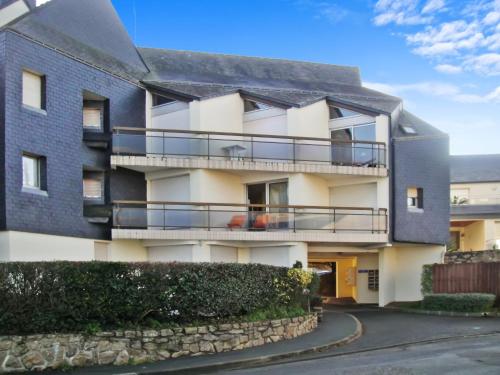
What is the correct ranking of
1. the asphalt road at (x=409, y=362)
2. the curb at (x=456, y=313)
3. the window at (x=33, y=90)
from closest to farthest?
the asphalt road at (x=409, y=362) → the window at (x=33, y=90) → the curb at (x=456, y=313)

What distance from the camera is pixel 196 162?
24766mm

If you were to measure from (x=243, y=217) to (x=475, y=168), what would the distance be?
31438 millimetres

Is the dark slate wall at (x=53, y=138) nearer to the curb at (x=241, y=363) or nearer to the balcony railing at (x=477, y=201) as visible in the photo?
the curb at (x=241, y=363)

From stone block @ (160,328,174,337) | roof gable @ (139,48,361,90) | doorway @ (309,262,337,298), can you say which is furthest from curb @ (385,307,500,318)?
stone block @ (160,328,174,337)

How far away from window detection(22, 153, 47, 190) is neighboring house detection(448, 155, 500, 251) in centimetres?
2848

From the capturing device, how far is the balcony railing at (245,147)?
2438 centimetres

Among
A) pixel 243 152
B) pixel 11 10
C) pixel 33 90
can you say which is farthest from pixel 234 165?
pixel 11 10

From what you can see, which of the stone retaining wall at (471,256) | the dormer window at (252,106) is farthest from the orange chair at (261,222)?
the stone retaining wall at (471,256)

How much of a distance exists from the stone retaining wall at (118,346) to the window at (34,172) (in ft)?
28.4

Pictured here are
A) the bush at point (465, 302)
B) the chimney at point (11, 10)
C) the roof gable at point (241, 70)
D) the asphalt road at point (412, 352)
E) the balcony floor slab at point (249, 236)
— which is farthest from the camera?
the roof gable at point (241, 70)

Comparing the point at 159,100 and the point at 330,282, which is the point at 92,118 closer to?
the point at 159,100

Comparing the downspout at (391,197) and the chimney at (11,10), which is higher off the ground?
the chimney at (11,10)

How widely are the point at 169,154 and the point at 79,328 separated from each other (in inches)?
478

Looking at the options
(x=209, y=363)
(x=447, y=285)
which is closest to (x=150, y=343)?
(x=209, y=363)
